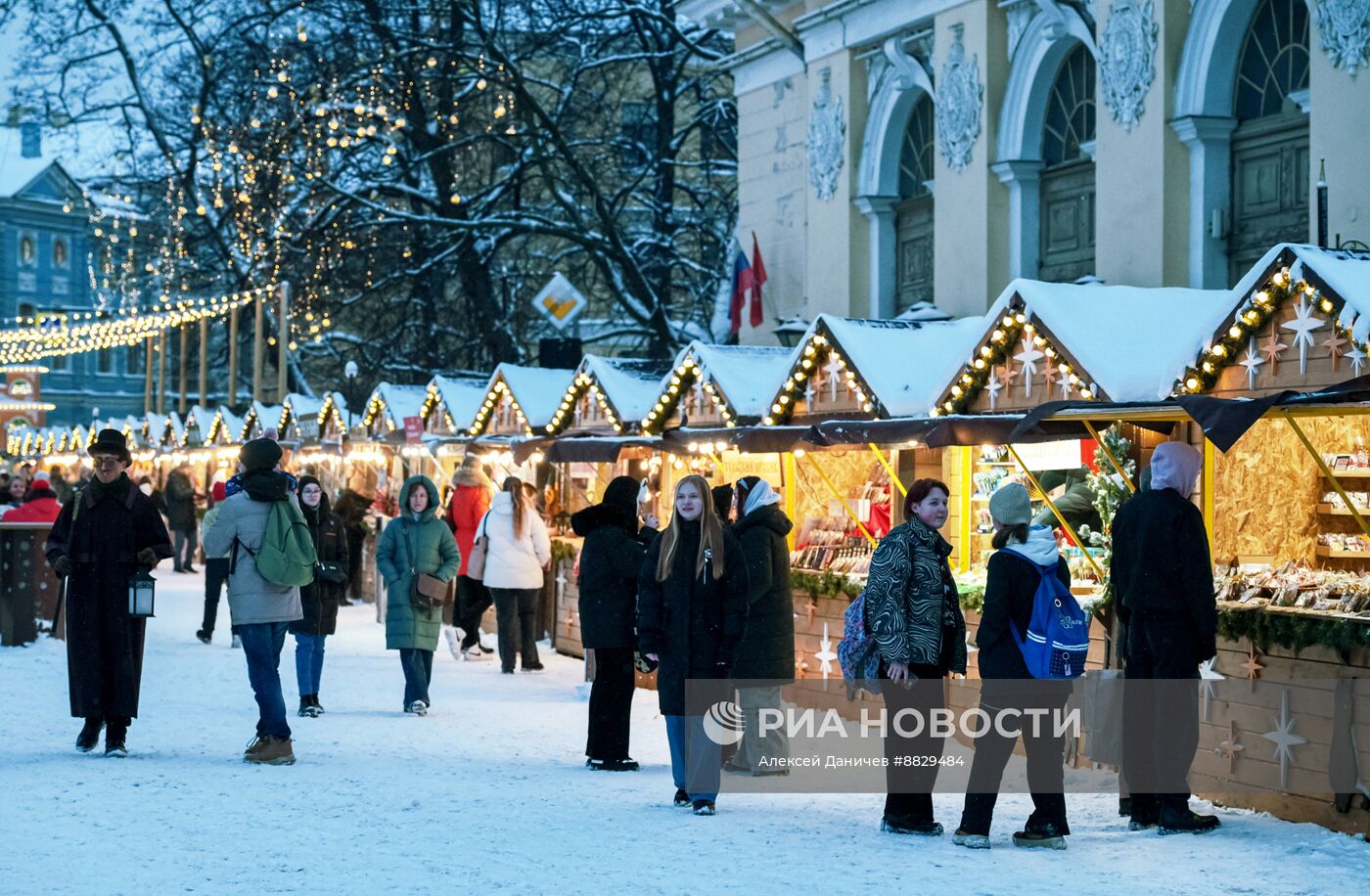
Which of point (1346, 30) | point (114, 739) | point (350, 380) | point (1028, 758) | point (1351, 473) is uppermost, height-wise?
point (1346, 30)

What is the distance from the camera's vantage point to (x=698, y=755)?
9203mm

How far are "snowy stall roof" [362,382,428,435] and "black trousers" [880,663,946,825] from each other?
599 inches

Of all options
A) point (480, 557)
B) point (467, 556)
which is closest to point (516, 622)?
point (480, 557)

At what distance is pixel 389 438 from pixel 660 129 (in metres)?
11.6

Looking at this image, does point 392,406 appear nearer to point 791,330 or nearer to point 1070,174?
point 791,330

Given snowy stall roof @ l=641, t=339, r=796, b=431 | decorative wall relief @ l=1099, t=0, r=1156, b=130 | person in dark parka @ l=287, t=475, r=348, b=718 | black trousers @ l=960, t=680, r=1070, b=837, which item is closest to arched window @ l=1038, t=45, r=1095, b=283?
decorative wall relief @ l=1099, t=0, r=1156, b=130

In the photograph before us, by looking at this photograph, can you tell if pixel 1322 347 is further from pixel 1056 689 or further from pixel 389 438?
pixel 389 438

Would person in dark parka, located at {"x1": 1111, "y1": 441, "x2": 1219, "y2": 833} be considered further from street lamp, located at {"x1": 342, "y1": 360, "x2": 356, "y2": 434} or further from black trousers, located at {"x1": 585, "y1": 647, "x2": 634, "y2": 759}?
street lamp, located at {"x1": 342, "y1": 360, "x2": 356, "y2": 434}

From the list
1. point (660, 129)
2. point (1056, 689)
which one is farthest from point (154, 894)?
point (660, 129)

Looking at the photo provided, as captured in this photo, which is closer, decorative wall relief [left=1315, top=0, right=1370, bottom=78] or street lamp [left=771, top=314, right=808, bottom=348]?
decorative wall relief [left=1315, top=0, right=1370, bottom=78]

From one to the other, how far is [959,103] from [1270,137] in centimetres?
408

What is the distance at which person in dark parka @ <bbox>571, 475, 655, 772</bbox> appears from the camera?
34.8ft

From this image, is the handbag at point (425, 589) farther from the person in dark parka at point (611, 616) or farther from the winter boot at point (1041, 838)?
the winter boot at point (1041, 838)

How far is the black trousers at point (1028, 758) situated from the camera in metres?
8.09
